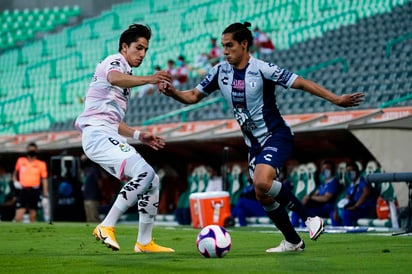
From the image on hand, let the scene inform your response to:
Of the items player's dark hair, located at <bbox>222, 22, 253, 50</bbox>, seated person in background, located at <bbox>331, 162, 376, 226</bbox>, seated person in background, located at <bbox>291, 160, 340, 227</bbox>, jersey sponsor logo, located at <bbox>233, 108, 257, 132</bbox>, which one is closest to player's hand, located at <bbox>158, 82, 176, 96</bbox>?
jersey sponsor logo, located at <bbox>233, 108, 257, 132</bbox>

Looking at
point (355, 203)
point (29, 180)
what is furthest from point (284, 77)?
point (29, 180)

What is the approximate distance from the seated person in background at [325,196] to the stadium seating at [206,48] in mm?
1930

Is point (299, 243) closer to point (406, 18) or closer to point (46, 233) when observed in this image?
point (46, 233)

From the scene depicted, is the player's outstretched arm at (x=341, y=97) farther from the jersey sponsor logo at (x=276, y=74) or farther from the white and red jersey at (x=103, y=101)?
the white and red jersey at (x=103, y=101)

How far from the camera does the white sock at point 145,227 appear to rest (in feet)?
31.5

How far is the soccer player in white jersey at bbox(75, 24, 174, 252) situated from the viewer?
938 centimetres

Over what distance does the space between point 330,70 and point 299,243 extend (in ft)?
46.8

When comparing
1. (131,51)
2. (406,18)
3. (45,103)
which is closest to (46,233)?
(131,51)

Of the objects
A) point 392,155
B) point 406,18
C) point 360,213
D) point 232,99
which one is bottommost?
point 360,213

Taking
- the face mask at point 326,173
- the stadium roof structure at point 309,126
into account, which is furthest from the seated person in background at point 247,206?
the face mask at point 326,173

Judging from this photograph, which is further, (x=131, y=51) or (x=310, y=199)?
(x=310, y=199)

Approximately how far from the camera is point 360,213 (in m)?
18.1

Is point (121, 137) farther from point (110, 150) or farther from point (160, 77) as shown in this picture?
point (160, 77)

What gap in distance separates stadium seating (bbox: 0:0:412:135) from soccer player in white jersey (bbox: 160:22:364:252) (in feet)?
31.5
